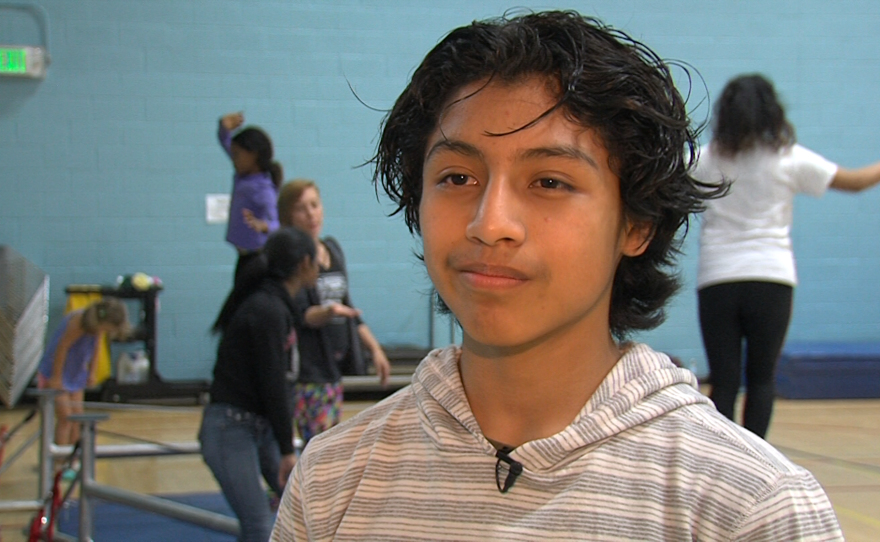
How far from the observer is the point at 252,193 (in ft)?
14.4

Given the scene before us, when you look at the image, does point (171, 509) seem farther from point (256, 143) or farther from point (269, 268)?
point (256, 143)

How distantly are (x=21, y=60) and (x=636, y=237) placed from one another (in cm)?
604

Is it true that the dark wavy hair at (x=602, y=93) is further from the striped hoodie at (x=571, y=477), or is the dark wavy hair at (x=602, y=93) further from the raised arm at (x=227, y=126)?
the raised arm at (x=227, y=126)

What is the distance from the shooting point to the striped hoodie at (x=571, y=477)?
814mm

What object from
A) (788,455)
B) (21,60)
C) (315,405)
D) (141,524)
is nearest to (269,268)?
(315,405)

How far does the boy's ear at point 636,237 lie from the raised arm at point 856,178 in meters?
2.39

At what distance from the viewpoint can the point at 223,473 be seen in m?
2.51

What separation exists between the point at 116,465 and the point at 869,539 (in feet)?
11.0

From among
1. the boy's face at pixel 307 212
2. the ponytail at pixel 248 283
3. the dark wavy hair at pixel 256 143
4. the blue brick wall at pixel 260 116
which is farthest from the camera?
the blue brick wall at pixel 260 116

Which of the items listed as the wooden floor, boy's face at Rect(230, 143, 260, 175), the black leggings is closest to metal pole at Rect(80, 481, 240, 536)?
the wooden floor

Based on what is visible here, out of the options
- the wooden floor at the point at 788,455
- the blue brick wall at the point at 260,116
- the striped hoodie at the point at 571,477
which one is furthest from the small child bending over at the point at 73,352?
the striped hoodie at the point at 571,477

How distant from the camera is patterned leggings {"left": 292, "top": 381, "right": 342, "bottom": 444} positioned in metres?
3.20

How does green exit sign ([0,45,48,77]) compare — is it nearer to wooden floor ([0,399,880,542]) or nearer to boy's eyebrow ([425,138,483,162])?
wooden floor ([0,399,880,542])

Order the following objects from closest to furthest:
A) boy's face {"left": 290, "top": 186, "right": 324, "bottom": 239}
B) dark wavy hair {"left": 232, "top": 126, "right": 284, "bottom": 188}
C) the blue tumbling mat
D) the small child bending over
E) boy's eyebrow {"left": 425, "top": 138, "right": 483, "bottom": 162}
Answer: boy's eyebrow {"left": 425, "top": 138, "right": 483, "bottom": 162} → the blue tumbling mat → boy's face {"left": 290, "top": 186, "right": 324, "bottom": 239} → the small child bending over → dark wavy hair {"left": 232, "top": 126, "right": 284, "bottom": 188}
